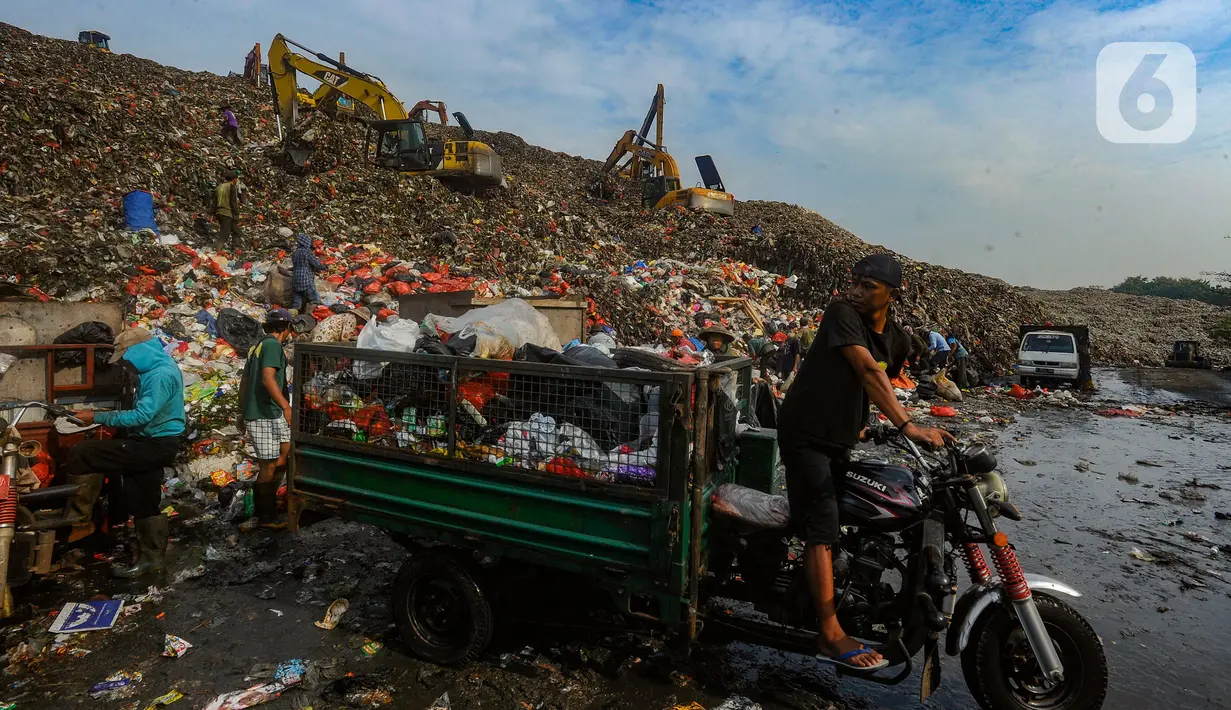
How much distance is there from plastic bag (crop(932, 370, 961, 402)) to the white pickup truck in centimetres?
245

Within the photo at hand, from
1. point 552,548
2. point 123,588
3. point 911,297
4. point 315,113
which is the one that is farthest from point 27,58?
point 911,297

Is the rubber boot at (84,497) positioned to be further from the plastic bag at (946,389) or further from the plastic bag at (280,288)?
the plastic bag at (946,389)

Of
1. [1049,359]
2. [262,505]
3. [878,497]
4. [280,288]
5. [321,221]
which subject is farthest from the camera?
[1049,359]

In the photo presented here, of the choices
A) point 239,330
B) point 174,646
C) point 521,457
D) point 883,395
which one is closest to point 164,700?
point 174,646

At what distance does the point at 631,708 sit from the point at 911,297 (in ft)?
52.1

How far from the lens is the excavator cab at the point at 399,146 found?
16703mm

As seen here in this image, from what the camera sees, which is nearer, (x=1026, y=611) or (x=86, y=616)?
(x=1026, y=611)

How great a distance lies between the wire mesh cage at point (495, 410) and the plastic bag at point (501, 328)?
21.1 inches

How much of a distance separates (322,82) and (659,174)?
12346mm

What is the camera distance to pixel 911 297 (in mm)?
16328

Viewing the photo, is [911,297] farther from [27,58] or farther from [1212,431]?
[27,58]

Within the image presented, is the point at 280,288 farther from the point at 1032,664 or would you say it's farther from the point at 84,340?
the point at 1032,664

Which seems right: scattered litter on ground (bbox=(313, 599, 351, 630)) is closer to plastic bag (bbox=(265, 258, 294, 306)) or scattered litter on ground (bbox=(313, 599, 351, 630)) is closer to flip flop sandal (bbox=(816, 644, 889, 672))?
flip flop sandal (bbox=(816, 644, 889, 672))

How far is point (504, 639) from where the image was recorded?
3197 millimetres
